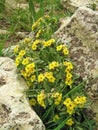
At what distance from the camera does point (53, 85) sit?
3.93 metres

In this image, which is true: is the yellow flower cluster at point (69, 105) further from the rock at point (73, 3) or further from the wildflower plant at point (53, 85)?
the rock at point (73, 3)

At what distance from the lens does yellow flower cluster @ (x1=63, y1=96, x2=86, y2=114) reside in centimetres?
374

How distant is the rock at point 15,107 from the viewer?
350cm

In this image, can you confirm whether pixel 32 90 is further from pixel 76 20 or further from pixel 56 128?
pixel 76 20

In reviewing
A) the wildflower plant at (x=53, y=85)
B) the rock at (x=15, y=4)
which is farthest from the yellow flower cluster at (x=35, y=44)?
the rock at (x=15, y=4)

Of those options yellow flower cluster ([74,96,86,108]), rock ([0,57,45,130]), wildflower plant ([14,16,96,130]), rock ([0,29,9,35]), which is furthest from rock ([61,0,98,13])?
yellow flower cluster ([74,96,86,108])

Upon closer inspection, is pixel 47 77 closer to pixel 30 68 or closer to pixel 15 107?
pixel 30 68

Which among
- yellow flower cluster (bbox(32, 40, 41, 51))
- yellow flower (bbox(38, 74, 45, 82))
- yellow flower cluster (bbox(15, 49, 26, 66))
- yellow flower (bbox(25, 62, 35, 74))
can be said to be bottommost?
yellow flower (bbox(38, 74, 45, 82))

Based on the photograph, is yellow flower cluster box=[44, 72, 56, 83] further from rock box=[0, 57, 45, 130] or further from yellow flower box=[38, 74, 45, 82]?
rock box=[0, 57, 45, 130]

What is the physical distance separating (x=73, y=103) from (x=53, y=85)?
275 millimetres

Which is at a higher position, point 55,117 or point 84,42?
point 84,42

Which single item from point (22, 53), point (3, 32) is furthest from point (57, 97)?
point (3, 32)

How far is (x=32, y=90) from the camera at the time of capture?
3953 mm

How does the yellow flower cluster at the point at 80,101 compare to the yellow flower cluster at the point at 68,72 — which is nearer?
the yellow flower cluster at the point at 80,101
